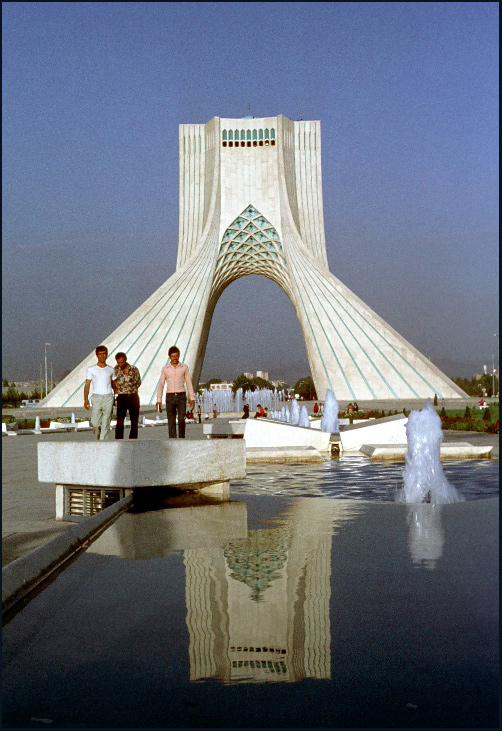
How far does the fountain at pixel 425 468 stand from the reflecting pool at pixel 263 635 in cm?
206

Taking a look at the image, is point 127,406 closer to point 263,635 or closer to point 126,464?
point 126,464

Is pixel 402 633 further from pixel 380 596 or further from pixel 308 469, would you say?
pixel 308 469

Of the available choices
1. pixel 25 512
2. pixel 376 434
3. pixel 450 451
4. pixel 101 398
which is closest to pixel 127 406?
pixel 101 398

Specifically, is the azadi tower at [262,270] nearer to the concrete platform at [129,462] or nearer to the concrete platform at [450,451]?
the concrete platform at [450,451]

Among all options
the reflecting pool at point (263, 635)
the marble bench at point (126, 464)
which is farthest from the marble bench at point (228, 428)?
the reflecting pool at point (263, 635)

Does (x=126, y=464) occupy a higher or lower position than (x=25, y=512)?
higher

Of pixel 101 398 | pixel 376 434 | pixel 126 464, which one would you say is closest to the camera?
pixel 126 464

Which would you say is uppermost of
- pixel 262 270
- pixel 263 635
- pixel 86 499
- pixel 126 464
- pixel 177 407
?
pixel 262 270

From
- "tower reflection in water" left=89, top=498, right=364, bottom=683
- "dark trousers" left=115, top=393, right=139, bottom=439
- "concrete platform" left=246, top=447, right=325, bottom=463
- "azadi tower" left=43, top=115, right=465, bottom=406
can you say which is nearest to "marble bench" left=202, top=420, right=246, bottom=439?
"concrete platform" left=246, top=447, right=325, bottom=463

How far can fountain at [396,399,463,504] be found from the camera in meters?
6.31

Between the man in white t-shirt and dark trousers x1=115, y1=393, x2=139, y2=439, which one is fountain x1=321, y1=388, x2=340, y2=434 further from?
the man in white t-shirt

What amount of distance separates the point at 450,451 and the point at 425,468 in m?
2.81

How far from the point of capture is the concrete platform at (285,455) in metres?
9.83

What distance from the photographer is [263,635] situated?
7.83 ft
